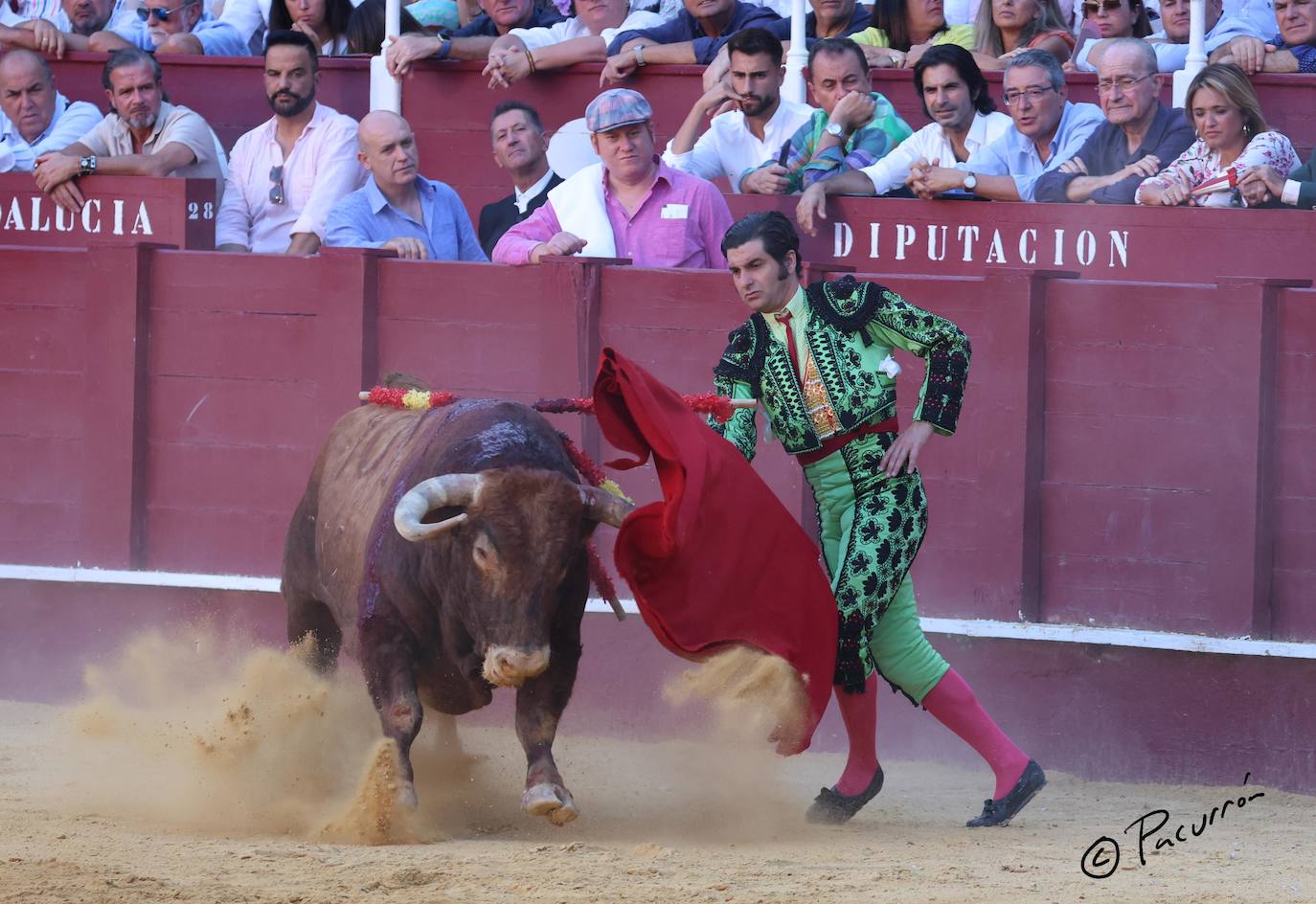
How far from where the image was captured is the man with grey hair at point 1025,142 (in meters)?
6.30

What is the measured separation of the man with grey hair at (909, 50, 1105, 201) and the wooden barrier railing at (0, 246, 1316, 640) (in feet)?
1.62

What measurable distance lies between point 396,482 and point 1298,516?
Result: 8.07 feet

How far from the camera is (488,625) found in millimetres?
4516

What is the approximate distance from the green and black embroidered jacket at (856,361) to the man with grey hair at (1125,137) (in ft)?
5.24

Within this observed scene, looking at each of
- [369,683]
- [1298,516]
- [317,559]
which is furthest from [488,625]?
[1298,516]

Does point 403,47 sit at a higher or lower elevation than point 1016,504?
higher

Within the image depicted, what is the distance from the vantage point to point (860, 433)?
189 inches

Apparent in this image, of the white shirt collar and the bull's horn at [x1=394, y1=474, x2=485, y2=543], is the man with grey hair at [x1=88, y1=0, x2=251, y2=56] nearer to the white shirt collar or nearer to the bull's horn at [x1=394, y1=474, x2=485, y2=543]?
the white shirt collar

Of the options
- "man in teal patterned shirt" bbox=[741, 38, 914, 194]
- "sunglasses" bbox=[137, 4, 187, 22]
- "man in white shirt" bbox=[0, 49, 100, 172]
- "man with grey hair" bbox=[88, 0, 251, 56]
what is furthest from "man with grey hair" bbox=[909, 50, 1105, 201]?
"sunglasses" bbox=[137, 4, 187, 22]

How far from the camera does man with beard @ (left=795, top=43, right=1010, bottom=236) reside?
6477 mm

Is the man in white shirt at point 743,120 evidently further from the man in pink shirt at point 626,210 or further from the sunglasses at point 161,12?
the sunglasses at point 161,12

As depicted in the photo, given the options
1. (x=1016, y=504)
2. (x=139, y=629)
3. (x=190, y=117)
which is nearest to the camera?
(x=1016, y=504)

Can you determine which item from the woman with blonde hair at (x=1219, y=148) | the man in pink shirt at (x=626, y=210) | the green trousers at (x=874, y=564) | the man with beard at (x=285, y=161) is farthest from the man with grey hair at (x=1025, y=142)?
the man with beard at (x=285, y=161)

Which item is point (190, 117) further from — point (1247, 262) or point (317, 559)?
point (1247, 262)
